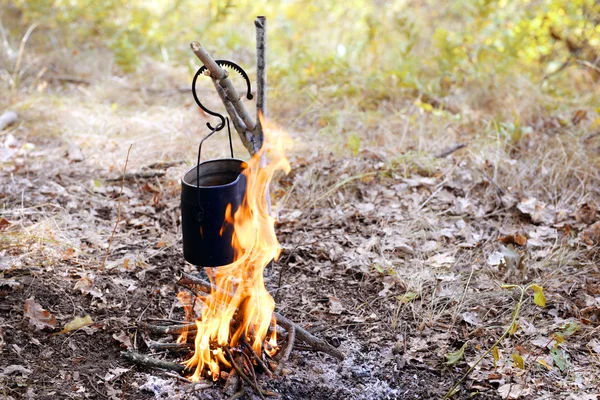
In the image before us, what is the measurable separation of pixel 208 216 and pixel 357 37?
5.89 meters

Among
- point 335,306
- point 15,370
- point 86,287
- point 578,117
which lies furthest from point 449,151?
point 15,370

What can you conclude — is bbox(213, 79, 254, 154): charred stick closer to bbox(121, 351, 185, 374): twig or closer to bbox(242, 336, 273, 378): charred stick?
bbox(242, 336, 273, 378): charred stick

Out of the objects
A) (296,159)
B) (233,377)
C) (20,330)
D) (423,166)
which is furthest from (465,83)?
(20,330)

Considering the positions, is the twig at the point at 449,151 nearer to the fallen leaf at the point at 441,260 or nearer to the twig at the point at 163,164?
the fallen leaf at the point at 441,260

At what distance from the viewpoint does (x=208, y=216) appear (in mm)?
2277

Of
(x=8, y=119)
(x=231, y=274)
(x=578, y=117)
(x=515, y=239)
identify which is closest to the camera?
(x=231, y=274)

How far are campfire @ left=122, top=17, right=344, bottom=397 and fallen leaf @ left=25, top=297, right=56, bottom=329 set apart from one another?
443 millimetres

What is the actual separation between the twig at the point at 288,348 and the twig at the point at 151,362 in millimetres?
424

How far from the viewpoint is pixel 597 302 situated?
3.03 m

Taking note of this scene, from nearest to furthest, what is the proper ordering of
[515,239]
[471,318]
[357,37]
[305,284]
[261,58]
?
[261,58] < [471,318] < [305,284] < [515,239] < [357,37]

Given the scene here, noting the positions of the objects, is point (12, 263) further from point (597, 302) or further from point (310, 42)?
point (310, 42)

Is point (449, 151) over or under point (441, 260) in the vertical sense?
over

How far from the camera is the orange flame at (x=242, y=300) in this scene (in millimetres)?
2490

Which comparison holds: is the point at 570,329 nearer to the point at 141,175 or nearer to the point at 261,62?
the point at 261,62
